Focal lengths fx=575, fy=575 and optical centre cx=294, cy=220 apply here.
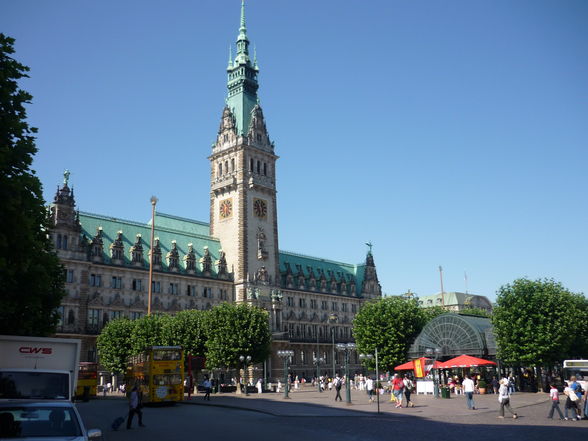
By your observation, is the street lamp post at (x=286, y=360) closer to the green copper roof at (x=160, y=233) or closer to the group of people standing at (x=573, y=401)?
the group of people standing at (x=573, y=401)

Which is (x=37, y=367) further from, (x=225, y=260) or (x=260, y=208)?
(x=260, y=208)

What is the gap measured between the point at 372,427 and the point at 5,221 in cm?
2143

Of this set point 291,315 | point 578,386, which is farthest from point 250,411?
point 291,315

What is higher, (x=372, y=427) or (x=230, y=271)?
(x=230, y=271)

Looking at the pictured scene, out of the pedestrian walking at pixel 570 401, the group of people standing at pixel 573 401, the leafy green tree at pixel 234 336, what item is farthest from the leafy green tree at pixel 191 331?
the pedestrian walking at pixel 570 401

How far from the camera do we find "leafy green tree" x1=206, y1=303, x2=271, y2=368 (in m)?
79.5

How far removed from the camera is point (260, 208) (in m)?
119

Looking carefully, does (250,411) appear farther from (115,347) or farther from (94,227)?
(94,227)

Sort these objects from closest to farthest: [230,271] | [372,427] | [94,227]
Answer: [372,427] → [94,227] → [230,271]

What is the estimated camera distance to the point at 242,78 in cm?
12400

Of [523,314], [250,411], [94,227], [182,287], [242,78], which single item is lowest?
[250,411]

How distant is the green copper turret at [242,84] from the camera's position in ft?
403

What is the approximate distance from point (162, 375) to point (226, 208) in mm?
70727

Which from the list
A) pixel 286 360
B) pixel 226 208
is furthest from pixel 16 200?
pixel 226 208
